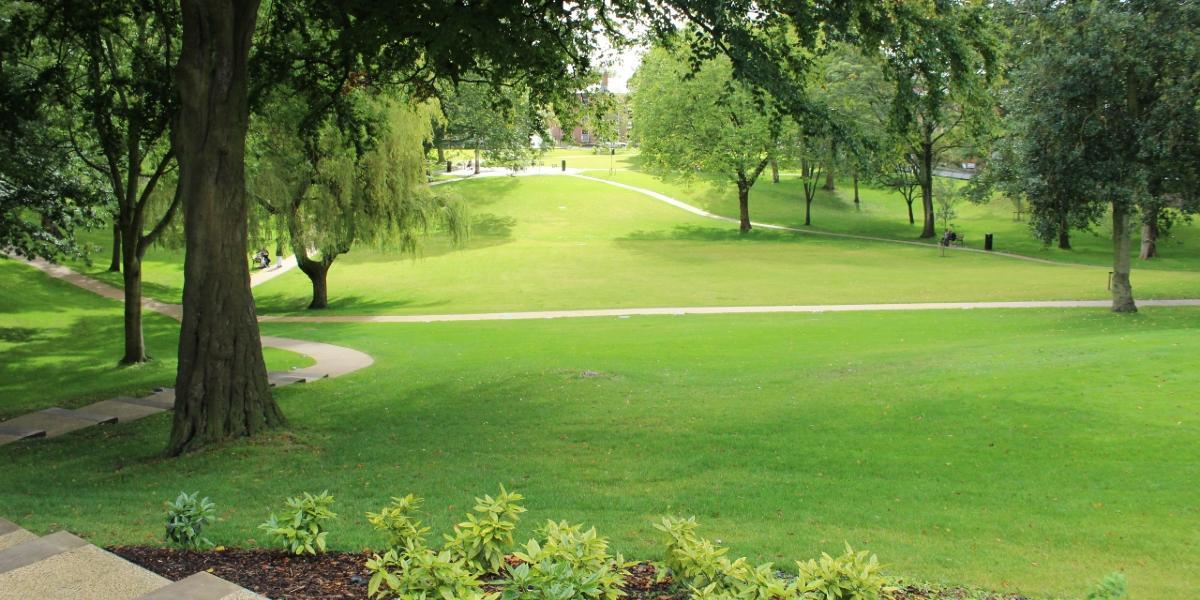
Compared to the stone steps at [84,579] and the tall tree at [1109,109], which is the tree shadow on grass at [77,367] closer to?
the stone steps at [84,579]

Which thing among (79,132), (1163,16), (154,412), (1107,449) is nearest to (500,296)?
(79,132)

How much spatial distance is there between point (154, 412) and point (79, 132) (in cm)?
855

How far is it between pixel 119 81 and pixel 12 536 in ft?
40.7

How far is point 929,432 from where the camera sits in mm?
10688

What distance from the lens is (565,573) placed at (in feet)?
13.8

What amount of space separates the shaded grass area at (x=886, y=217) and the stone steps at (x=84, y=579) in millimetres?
38823

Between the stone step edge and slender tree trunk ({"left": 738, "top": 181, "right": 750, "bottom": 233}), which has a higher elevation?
slender tree trunk ({"left": 738, "top": 181, "right": 750, "bottom": 233})

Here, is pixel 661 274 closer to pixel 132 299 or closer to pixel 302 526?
pixel 132 299

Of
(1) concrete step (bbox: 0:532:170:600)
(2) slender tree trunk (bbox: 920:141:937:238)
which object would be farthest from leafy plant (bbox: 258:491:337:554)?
(2) slender tree trunk (bbox: 920:141:937:238)

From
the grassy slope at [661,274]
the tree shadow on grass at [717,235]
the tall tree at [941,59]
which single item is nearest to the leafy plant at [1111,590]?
the tall tree at [941,59]

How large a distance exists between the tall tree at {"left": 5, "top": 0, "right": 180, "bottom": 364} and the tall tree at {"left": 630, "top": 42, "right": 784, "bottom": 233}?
35.1 metres

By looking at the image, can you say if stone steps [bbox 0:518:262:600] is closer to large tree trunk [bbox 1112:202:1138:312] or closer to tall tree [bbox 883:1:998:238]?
tall tree [bbox 883:1:998:238]

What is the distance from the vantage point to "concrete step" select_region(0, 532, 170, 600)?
442cm

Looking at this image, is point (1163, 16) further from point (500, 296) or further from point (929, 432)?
point (500, 296)
